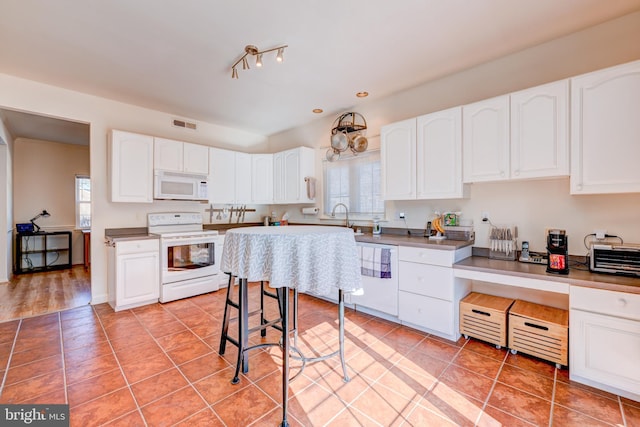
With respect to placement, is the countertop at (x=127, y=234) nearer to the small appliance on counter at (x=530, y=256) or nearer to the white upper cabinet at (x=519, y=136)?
the white upper cabinet at (x=519, y=136)

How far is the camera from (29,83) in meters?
3.18

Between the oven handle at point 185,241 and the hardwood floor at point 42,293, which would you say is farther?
the oven handle at point 185,241

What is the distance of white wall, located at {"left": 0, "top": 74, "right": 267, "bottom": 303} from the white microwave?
0.36 metres

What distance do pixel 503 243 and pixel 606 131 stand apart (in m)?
1.13

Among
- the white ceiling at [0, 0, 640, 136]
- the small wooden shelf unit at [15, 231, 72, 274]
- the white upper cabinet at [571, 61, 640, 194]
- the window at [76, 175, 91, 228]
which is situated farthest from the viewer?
the window at [76, 175, 91, 228]

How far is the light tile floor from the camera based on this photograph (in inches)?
65.2

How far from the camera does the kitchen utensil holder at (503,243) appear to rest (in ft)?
8.52

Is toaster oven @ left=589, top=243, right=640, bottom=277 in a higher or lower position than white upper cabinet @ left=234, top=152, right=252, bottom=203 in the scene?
lower

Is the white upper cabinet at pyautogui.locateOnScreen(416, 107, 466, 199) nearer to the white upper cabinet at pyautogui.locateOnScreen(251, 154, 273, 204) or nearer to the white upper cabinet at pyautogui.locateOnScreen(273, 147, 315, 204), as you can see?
the white upper cabinet at pyautogui.locateOnScreen(273, 147, 315, 204)

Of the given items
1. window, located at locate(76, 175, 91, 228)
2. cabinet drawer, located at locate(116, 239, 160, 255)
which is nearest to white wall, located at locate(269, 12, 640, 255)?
cabinet drawer, located at locate(116, 239, 160, 255)

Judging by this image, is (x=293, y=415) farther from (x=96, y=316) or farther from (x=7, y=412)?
(x=96, y=316)

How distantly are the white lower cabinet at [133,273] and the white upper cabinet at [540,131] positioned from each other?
4.16 metres

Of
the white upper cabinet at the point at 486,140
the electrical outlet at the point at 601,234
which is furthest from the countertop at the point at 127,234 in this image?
the electrical outlet at the point at 601,234

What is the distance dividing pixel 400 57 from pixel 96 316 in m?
4.39
